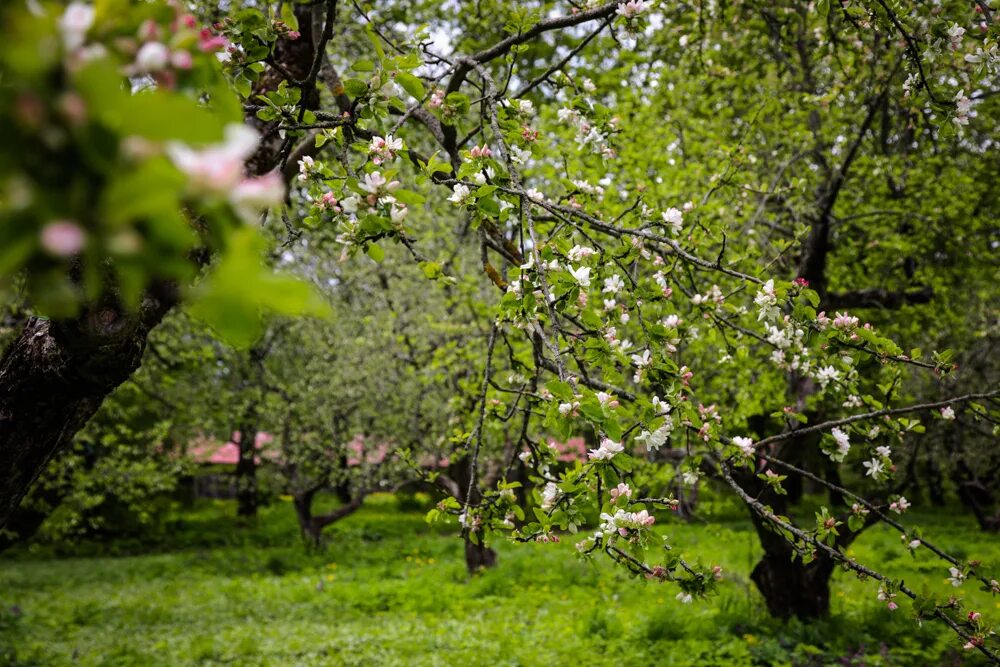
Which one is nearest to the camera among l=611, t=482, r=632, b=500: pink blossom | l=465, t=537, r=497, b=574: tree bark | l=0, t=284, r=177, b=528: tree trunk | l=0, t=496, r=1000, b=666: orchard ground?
l=611, t=482, r=632, b=500: pink blossom

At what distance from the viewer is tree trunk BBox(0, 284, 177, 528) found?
2.41m

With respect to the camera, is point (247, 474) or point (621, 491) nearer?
point (621, 491)

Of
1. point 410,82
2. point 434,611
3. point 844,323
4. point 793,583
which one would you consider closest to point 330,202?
point 410,82

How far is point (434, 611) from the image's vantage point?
910 cm

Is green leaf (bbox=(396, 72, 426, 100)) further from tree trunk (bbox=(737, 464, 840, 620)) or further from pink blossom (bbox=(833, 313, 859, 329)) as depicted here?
tree trunk (bbox=(737, 464, 840, 620))

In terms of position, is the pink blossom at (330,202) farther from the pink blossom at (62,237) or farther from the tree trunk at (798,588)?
the tree trunk at (798,588)

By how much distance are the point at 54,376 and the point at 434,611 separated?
24.8 feet

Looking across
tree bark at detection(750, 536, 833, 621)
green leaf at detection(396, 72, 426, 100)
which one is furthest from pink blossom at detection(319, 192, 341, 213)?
tree bark at detection(750, 536, 833, 621)

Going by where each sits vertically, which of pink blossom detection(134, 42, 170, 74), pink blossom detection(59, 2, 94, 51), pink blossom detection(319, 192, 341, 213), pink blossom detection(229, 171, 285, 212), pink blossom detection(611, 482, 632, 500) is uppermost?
pink blossom detection(319, 192, 341, 213)

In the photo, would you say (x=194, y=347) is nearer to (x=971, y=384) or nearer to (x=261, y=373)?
(x=261, y=373)

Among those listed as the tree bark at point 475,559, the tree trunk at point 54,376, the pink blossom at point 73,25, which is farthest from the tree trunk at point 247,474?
the pink blossom at point 73,25

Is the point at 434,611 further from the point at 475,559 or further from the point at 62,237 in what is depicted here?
the point at 62,237

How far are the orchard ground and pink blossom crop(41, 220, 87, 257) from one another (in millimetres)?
2728

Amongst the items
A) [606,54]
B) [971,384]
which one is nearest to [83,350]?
[606,54]
